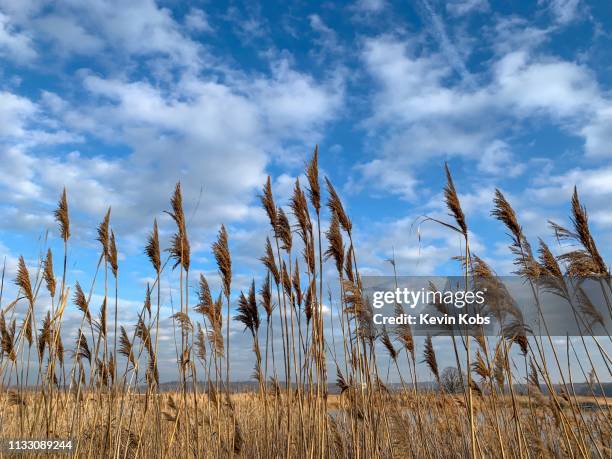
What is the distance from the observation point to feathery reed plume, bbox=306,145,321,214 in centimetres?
465

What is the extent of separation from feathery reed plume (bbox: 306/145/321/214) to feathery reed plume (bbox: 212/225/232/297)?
39.2 inches

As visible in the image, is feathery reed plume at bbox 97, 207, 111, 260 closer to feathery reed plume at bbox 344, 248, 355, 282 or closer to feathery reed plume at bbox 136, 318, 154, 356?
feathery reed plume at bbox 136, 318, 154, 356

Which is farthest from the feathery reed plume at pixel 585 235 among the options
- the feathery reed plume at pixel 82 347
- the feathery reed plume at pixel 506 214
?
the feathery reed plume at pixel 82 347

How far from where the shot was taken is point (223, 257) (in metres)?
4.98

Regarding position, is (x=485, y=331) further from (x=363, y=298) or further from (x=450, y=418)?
(x=450, y=418)

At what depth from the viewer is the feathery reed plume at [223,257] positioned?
16.3 feet

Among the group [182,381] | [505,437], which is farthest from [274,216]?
[505,437]

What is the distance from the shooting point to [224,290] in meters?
5.16

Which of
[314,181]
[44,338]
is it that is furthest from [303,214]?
[44,338]

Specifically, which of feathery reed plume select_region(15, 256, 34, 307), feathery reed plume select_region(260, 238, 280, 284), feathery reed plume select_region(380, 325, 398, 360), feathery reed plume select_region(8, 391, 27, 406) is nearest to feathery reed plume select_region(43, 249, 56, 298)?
feathery reed plume select_region(15, 256, 34, 307)

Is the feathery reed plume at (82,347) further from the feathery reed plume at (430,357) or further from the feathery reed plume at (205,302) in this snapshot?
the feathery reed plume at (430,357)

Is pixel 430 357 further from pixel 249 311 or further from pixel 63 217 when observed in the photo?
pixel 63 217

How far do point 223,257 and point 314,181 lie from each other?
3.96 feet

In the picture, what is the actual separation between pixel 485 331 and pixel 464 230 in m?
1.84
